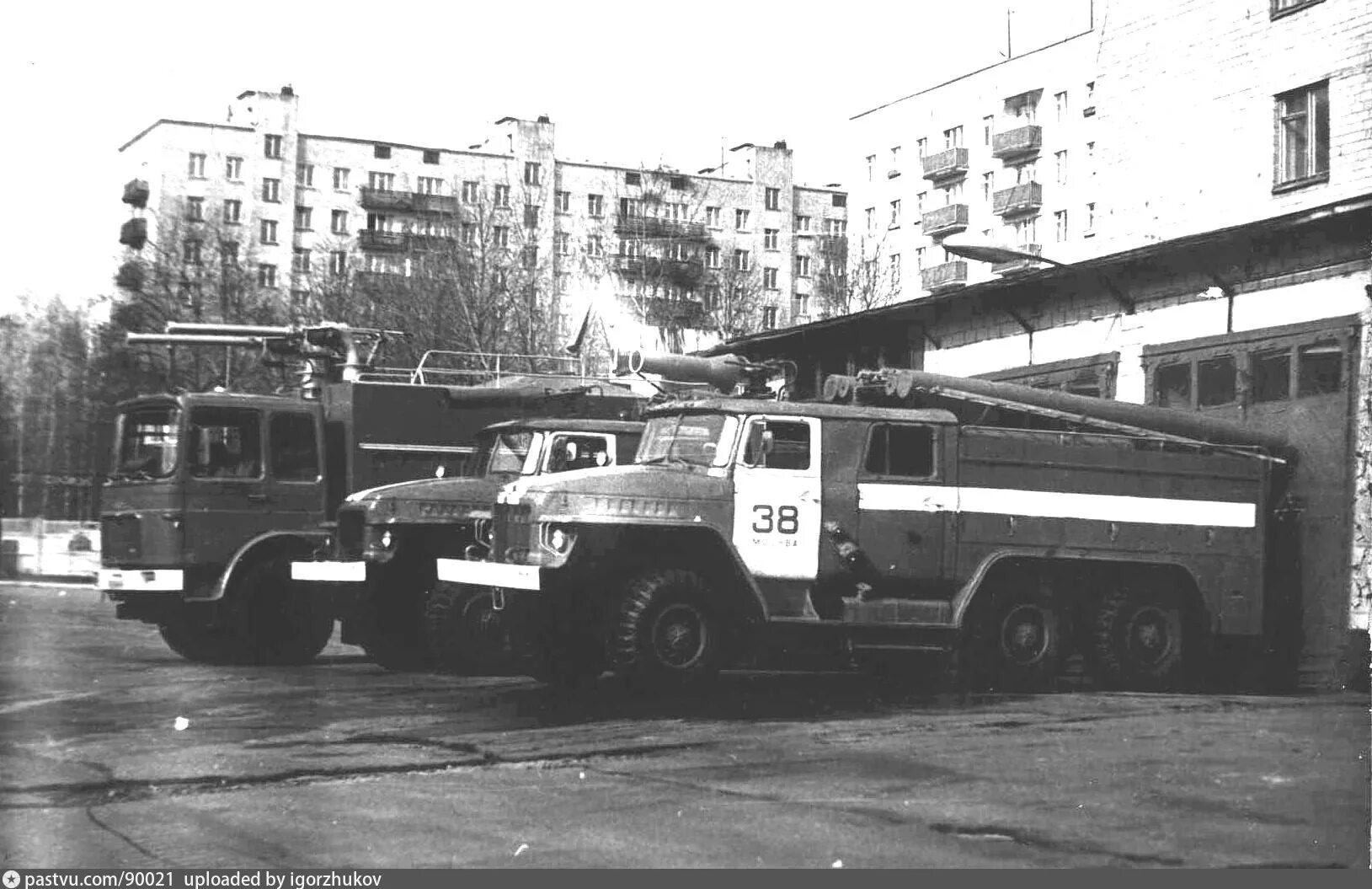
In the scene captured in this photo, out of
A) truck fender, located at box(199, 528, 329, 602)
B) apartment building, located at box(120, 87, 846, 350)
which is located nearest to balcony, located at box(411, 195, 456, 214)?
apartment building, located at box(120, 87, 846, 350)

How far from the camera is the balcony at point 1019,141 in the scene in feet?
208

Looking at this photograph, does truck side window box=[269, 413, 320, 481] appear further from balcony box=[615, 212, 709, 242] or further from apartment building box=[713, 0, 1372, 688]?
balcony box=[615, 212, 709, 242]

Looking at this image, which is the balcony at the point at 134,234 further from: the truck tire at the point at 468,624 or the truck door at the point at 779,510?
the truck door at the point at 779,510

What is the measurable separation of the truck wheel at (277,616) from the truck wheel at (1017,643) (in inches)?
274

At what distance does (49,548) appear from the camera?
44062 mm

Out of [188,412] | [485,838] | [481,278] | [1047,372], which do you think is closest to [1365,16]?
[1047,372]

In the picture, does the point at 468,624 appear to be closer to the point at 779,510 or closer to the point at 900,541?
the point at 779,510

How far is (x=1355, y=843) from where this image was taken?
297 inches

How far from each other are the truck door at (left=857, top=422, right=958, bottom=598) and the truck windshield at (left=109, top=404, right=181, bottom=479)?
7770mm

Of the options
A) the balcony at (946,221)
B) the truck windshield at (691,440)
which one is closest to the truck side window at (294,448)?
the truck windshield at (691,440)

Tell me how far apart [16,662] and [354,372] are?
16.0 feet

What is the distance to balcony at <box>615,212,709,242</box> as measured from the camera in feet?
166

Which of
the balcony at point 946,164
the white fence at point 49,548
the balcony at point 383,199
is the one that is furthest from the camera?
the balcony at point 383,199

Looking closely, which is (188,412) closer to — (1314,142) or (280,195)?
(1314,142)
